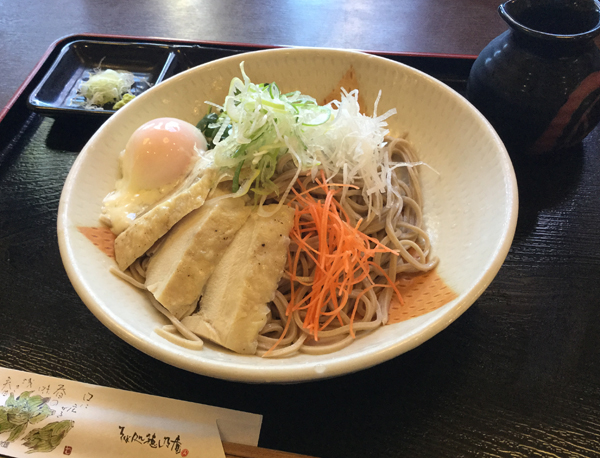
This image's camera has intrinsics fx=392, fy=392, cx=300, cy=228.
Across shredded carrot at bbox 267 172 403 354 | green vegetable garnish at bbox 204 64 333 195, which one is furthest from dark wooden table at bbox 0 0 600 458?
green vegetable garnish at bbox 204 64 333 195

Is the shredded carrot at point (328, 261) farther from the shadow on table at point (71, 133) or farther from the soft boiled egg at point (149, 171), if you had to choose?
the shadow on table at point (71, 133)

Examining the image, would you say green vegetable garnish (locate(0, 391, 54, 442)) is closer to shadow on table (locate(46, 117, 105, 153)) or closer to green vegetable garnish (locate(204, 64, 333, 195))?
green vegetable garnish (locate(204, 64, 333, 195))

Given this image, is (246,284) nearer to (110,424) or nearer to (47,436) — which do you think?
(110,424)

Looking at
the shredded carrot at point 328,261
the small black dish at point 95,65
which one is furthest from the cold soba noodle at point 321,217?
the small black dish at point 95,65

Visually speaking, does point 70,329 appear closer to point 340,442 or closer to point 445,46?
point 340,442

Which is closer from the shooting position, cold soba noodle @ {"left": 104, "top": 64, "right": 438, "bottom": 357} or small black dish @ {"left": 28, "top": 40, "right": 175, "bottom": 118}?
cold soba noodle @ {"left": 104, "top": 64, "right": 438, "bottom": 357}

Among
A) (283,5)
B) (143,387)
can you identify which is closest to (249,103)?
(143,387)
